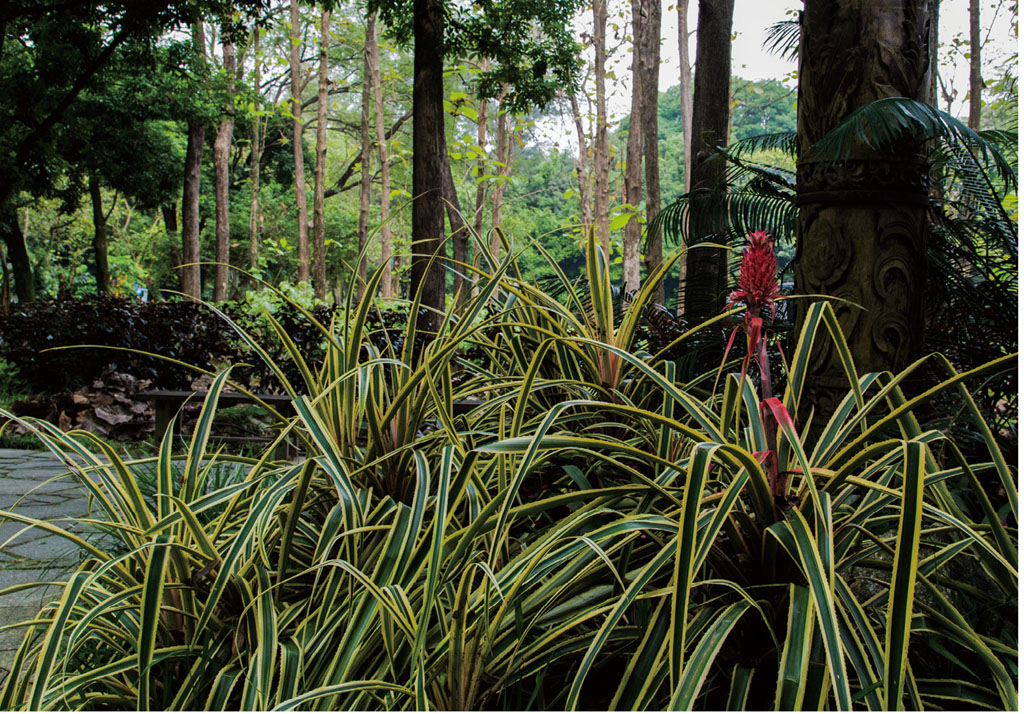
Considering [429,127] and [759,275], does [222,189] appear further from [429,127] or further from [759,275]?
[759,275]

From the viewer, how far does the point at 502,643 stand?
1119 mm

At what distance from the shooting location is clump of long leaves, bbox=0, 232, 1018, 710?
3.02ft

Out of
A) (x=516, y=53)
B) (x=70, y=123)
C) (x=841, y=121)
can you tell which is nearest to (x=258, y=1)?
(x=516, y=53)

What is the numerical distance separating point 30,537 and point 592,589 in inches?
99.7

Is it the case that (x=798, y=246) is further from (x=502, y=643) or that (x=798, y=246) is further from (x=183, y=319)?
(x=183, y=319)

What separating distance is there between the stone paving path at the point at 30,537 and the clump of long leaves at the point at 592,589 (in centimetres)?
26

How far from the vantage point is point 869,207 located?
162 cm

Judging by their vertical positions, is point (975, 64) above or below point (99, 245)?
above

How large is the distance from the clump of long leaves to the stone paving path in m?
0.26

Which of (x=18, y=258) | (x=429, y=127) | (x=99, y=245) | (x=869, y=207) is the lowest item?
(x=869, y=207)

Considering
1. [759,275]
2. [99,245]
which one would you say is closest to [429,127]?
[759,275]

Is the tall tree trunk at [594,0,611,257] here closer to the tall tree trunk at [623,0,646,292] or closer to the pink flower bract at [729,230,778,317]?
the tall tree trunk at [623,0,646,292]

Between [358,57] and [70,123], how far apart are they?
10617mm

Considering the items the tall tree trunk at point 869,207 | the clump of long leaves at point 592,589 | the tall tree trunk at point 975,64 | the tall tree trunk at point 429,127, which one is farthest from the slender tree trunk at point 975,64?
the clump of long leaves at point 592,589
